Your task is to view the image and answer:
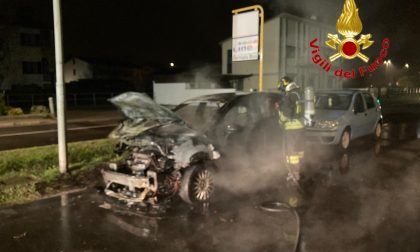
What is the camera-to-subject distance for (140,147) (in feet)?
17.7

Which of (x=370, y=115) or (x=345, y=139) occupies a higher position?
(x=370, y=115)

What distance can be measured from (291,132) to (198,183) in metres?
2.28

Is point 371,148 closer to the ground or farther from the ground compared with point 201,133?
closer to the ground

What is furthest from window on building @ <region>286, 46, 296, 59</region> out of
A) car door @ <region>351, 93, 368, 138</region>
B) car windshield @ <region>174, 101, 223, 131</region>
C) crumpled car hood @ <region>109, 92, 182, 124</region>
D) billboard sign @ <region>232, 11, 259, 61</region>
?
crumpled car hood @ <region>109, 92, 182, 124</region>

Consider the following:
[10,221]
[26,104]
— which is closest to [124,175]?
[10,221]

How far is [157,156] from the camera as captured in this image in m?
5.25

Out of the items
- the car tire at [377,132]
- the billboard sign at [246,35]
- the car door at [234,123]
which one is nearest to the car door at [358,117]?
the car tire at [377,132]

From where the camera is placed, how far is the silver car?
9102 mm

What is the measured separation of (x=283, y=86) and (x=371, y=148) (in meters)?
4.33

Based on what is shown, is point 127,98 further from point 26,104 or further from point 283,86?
point 26,104

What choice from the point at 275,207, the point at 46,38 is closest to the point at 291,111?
the point at 275,207

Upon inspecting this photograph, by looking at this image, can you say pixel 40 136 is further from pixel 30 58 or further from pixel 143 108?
pixel 30 58

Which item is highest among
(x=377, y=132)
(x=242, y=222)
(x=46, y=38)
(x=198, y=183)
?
(x=46, y=38)

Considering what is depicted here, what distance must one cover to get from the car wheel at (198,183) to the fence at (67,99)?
22.1 meters
